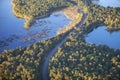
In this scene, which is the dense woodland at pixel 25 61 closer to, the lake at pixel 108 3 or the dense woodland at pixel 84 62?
the dense woodland at pixel 84 62

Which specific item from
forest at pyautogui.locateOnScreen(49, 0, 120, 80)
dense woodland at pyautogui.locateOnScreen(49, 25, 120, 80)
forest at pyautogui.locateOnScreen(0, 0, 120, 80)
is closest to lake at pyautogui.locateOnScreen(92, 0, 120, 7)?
forest at pyautogui.locateOnScreen(0, 0, 120, 80)

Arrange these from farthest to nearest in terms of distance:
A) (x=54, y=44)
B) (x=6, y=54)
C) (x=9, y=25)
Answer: (x=9, y=25) < (x=54, y=44) < (x=6, y=54)

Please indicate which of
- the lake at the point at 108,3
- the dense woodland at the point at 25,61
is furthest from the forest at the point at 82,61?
the lake at the point at 108,3

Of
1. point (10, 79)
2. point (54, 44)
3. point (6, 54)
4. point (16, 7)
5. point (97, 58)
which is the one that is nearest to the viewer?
point (10, 79)

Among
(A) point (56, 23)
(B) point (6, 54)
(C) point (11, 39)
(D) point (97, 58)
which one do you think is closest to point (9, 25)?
(C) point (11, 39)

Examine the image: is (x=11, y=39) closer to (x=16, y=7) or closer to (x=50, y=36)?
(x=50, y=36)

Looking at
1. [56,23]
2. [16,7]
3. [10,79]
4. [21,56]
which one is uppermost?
[16,7]
